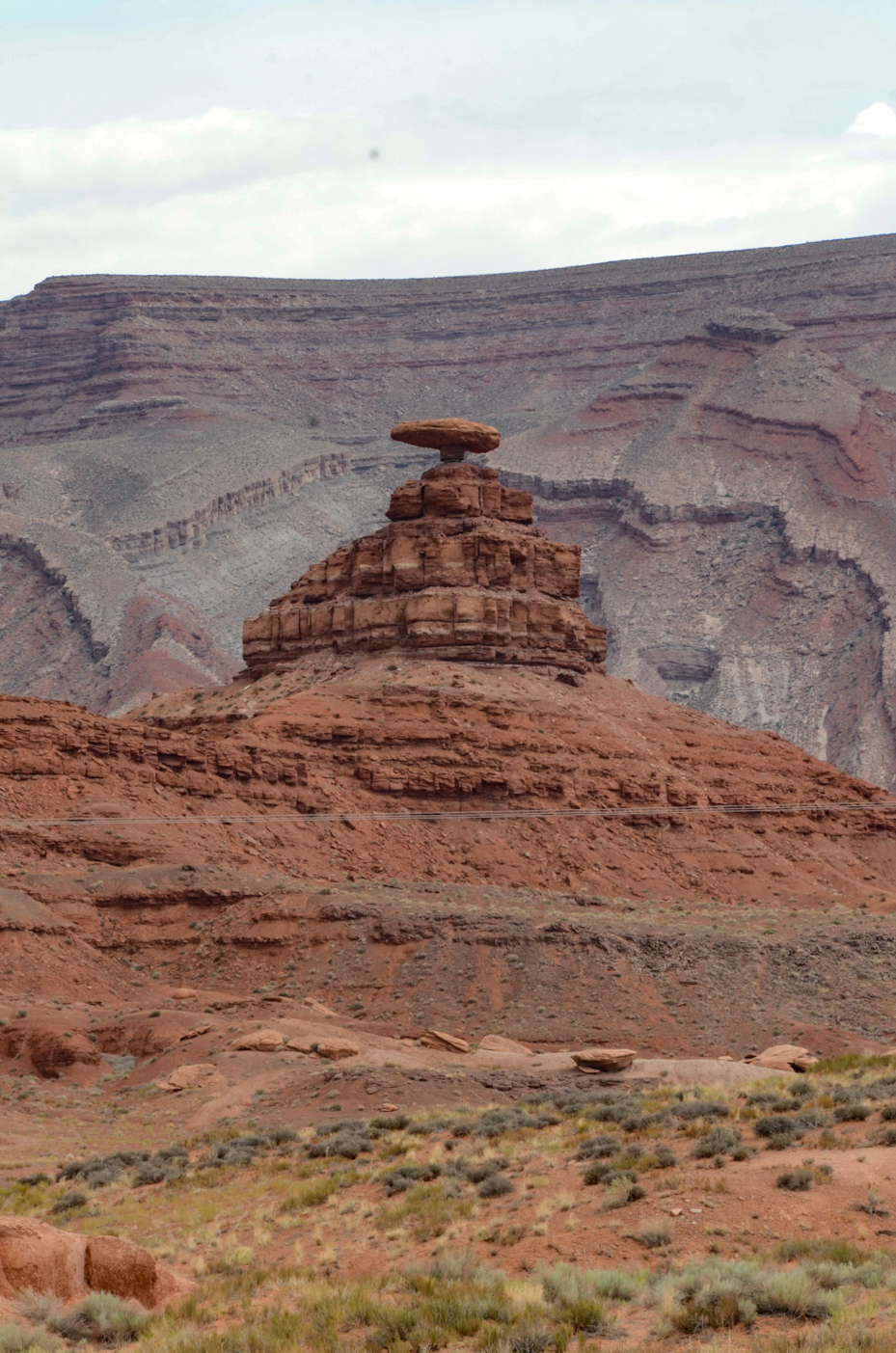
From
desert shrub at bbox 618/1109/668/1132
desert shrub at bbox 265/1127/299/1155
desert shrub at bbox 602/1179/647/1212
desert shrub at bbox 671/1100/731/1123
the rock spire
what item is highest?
the rock spire

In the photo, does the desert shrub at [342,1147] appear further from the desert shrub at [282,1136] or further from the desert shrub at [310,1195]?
the desert shrub at [310,1195]

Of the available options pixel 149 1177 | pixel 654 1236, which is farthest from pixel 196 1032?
pixel 654 1236

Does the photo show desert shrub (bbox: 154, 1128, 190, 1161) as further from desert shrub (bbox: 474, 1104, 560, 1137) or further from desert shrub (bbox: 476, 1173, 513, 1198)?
desert shrub (bbox: 476, 1173, 513, 1198)

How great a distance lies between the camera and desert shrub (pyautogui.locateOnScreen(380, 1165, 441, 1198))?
24.3 meters

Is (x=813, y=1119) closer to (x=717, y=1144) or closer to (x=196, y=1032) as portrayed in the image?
(x=717, y=1144)

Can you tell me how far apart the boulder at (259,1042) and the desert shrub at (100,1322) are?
1789 cm

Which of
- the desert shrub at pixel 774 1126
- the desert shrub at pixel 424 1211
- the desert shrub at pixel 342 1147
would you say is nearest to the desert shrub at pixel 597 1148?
the desert shrub at pixel 774 1126

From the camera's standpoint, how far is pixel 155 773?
52938 millimetres

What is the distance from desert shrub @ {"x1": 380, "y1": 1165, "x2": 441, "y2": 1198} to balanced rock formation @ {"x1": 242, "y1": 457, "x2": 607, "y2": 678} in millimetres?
41539

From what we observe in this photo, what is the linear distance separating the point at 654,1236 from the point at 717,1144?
333 cm

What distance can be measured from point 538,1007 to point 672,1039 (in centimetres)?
324

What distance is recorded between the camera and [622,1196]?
21.6 meters

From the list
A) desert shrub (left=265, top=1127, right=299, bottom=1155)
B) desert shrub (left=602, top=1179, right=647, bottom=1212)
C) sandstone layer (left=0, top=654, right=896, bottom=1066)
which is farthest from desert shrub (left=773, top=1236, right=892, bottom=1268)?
sandstone layer (left=0, top=654, right=896, bottom=1066)

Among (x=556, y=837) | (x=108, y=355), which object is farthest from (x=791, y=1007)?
(x=108, y=355)
